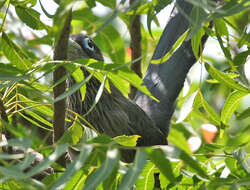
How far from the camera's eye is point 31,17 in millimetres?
1964

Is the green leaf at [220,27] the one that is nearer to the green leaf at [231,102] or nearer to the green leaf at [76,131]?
the green leaf at [231,102]

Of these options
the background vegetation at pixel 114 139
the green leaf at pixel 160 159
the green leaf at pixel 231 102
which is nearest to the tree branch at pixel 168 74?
the background vegetation at pixel 114 139

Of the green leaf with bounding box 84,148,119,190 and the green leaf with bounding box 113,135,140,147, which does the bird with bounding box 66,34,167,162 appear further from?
the green leaf with bounding box 84,148,119,190

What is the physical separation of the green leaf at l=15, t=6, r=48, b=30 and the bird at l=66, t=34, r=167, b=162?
0.78 m

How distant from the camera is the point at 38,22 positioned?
1.96m

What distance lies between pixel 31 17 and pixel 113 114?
112 centimetres

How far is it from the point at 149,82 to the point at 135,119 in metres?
0.29

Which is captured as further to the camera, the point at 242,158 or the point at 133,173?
the point at 242,158

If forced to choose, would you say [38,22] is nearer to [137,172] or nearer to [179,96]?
[137,172]

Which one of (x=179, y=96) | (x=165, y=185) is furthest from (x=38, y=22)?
(x=179, y=96)

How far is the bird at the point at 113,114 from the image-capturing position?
9.23 feet

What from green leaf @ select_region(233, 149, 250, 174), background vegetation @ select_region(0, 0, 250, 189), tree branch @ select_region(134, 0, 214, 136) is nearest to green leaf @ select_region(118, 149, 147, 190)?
background vegetation @ select_region(0, 0, 250, 189)

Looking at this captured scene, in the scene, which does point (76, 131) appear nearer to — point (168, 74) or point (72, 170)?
point (72, 170)

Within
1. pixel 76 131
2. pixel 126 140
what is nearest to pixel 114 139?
pixel 126 140
